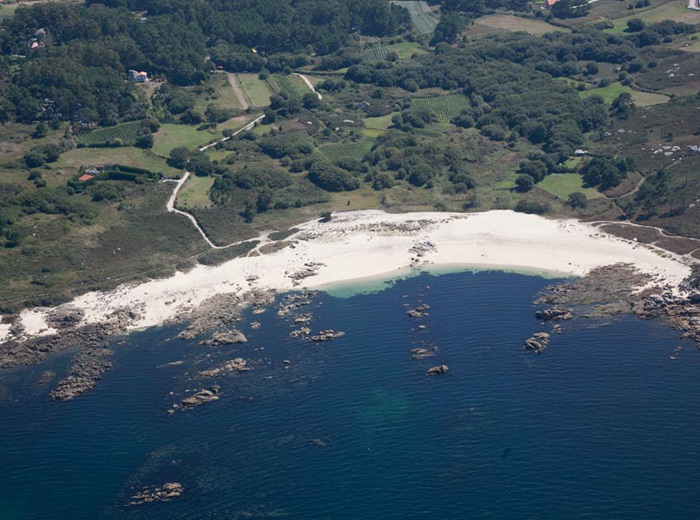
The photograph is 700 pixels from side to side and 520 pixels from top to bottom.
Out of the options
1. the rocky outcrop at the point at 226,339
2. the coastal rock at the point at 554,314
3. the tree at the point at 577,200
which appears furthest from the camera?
the tree at the point at 577,200

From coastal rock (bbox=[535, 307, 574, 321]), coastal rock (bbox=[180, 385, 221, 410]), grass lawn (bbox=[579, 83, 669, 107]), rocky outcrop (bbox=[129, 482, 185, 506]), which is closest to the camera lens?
rocky outcrop (bbox=[129, 482, 185, 506])

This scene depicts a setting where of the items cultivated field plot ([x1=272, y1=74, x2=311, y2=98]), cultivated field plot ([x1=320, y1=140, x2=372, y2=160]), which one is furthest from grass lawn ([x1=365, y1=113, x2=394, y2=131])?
cultivated field plot ([x1=272, y1=74, x2=311, y2=98])

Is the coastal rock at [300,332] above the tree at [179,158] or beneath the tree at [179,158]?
beneath

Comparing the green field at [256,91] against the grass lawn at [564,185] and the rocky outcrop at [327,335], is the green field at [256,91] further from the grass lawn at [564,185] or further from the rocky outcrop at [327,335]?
the rocky outcrop at [327,335]

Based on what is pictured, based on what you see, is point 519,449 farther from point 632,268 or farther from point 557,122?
point 557,122

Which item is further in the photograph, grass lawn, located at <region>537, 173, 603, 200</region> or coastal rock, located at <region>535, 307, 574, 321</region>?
grass lawn, located at <region>537, 173, 603, 200</region>

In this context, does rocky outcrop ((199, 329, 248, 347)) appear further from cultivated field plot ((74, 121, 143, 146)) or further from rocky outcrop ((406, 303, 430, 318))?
cultivated field plot ((74, 121, 143, 146))

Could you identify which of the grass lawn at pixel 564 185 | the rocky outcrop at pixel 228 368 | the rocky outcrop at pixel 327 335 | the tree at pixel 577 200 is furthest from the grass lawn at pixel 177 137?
the tree at pixel 577 200

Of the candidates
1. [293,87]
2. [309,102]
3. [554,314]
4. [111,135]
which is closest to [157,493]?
[554,314]
